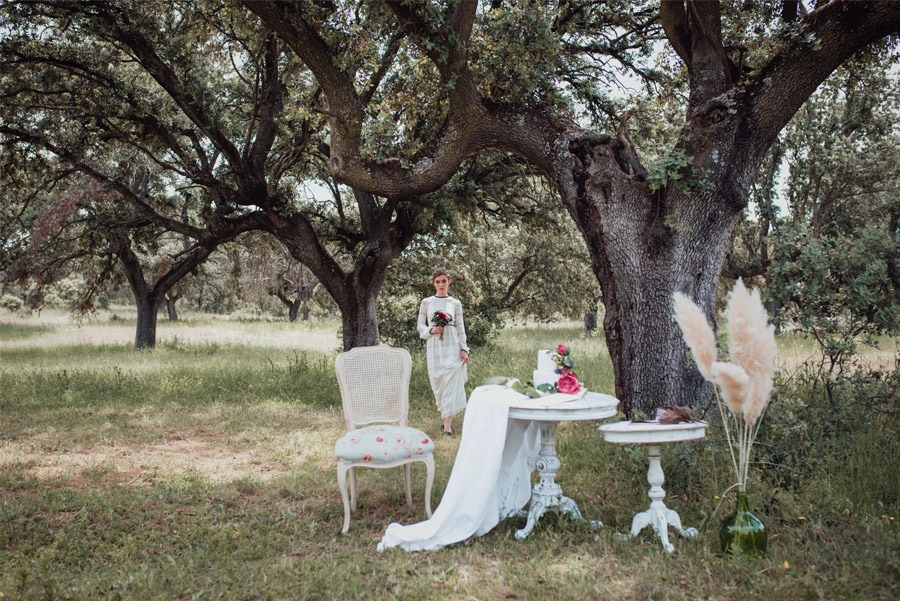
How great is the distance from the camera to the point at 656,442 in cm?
434

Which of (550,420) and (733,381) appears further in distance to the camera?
(550,420)

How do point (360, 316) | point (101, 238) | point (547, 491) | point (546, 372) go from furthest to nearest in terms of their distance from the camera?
point (101, 238)
point (360, 316)
point (546, 372)
point (547, 491)

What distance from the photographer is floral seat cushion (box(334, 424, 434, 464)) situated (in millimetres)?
5016

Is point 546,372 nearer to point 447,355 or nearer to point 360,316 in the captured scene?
point 447,355

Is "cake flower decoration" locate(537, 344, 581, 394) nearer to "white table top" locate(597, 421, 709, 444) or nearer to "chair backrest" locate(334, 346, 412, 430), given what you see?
"white table top" locate(597, 421, 709, 444)

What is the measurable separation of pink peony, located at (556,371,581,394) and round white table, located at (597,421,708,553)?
442mm

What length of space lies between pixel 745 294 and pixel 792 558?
1762mm

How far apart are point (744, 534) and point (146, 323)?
59.7 ft

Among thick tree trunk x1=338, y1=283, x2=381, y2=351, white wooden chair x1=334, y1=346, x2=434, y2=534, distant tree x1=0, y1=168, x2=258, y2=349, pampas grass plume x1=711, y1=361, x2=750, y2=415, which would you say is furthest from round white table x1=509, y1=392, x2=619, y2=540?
distant tree x1=0, y1=168, x2=258, y2=349

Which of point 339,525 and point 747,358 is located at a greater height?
point 747,358

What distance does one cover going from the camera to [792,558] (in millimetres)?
4027

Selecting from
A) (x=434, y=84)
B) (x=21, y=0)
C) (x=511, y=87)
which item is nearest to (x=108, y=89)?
(x=21, y=0)

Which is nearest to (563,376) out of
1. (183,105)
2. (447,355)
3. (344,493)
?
(344,493)

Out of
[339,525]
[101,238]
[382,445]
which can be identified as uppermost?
[101,238]
